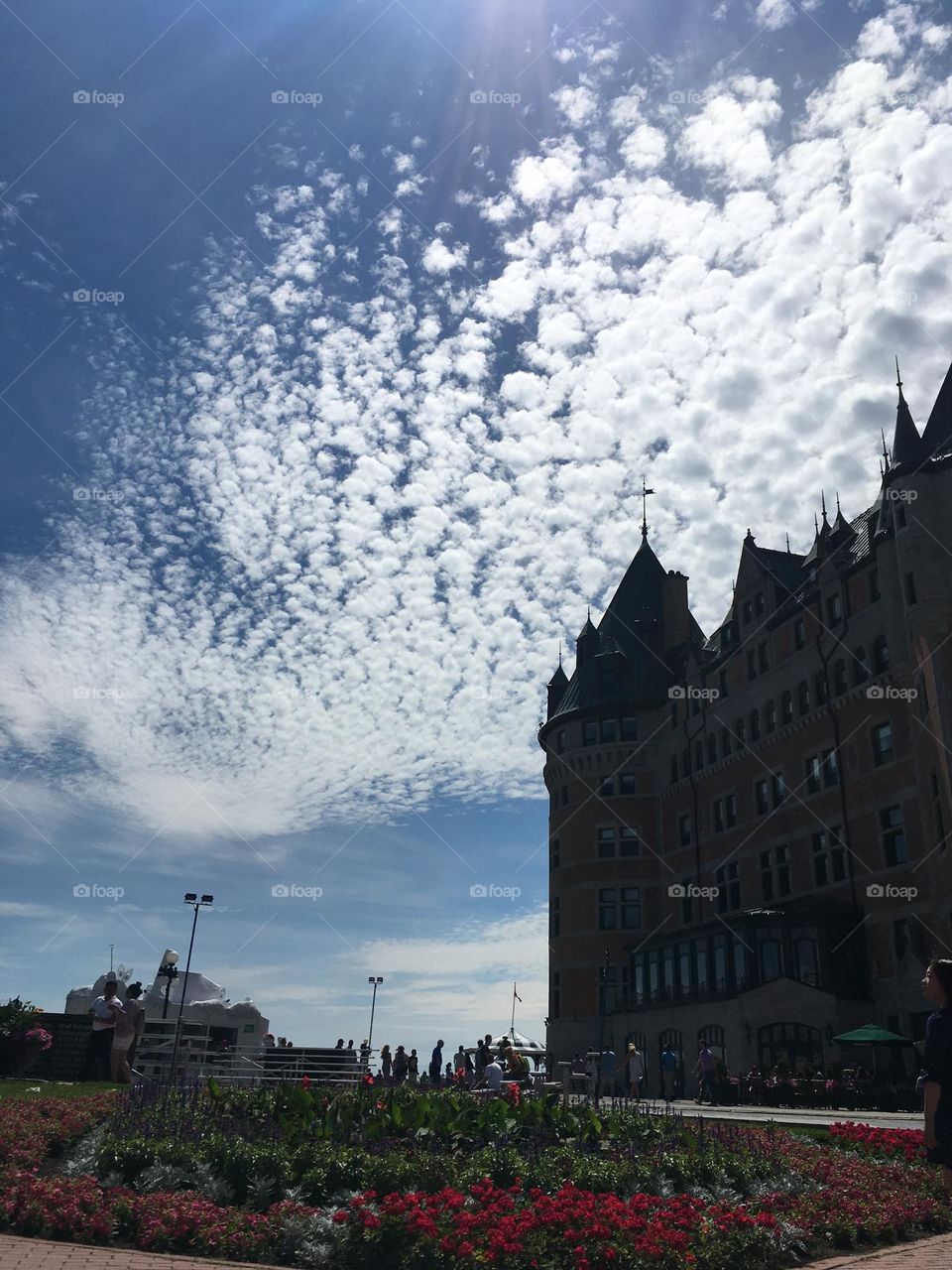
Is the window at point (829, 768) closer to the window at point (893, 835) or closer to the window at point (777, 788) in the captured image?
the window at point (777, 788)

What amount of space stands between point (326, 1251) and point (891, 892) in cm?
3248

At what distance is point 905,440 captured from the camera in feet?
120

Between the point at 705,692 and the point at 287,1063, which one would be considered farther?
the point at 705,692

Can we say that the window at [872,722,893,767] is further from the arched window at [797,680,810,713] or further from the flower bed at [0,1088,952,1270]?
the flower bed at [0,1088,952,1270]

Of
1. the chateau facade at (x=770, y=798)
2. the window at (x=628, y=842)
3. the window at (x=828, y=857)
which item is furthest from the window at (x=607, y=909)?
the window at (x=828, y=857)

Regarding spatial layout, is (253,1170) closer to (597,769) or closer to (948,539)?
(948,539)

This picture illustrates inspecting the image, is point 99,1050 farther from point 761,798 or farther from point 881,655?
point 761,798

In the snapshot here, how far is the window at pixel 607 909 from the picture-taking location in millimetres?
54344

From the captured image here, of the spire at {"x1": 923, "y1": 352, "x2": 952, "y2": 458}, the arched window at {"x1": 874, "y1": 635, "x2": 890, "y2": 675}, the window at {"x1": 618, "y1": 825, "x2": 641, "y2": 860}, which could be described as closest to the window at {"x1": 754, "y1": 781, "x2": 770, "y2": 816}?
the arched window at {"x1": 874, "y1": 635, "x2": 890, "y2": 675}

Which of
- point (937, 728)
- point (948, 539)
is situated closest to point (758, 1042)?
point (937, 728)

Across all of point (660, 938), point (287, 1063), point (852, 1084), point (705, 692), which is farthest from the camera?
point (705, 692)

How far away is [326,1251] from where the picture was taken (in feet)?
27.3

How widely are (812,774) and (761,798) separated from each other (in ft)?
14.6

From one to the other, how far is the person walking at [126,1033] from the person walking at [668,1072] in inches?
714
